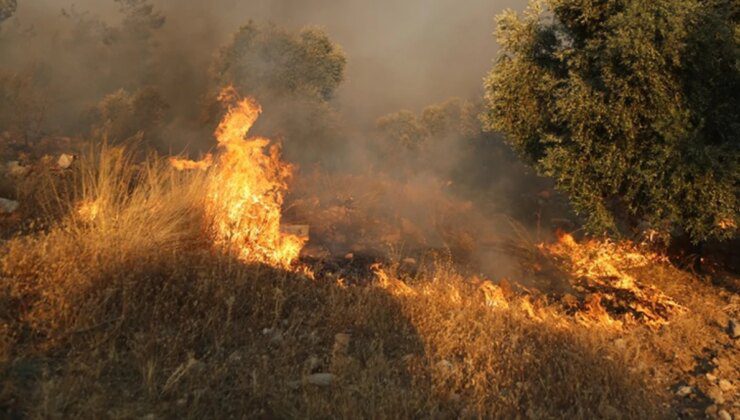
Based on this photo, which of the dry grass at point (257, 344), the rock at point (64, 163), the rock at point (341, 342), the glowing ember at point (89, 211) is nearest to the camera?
the dry grass at point (257, 344)

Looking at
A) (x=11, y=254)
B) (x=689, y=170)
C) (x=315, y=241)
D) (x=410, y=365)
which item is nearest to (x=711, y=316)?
(x=689, y=170)

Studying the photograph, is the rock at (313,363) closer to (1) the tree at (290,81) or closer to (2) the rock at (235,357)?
(2) the rock at (235,357)

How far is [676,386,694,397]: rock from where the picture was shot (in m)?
4.82

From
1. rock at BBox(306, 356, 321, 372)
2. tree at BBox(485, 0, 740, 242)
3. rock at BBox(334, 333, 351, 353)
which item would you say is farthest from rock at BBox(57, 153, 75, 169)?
tree at BBox(485, 0, 740, 242)

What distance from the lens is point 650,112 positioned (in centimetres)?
747

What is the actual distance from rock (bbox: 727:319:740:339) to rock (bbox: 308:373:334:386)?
212 inches

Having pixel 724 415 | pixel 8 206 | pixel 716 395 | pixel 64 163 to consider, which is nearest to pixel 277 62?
pixel 64 163

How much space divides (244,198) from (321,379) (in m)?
4.98

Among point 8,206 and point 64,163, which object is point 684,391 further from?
point 64,163

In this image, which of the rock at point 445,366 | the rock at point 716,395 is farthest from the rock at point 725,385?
the rock at point 445,366

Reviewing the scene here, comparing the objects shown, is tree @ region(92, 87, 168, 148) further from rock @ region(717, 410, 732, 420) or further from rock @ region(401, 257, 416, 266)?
rock @ region(717, 410, 732, 420)

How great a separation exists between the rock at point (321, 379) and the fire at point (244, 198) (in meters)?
2.40

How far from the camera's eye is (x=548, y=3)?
344 inches

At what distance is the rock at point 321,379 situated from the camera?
13.0ft
